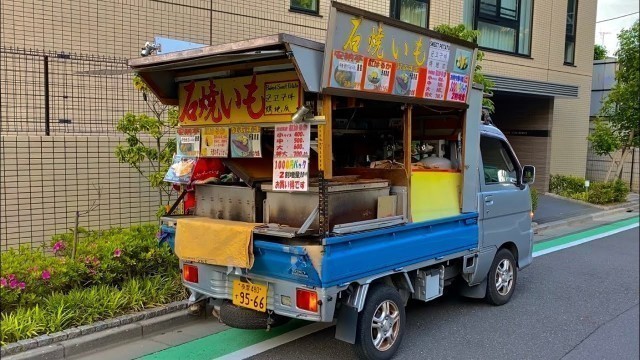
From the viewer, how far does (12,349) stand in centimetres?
410

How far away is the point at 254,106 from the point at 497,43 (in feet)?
37.6

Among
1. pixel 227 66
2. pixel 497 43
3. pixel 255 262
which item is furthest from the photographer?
pixel 497 43

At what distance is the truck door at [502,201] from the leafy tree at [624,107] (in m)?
10.6

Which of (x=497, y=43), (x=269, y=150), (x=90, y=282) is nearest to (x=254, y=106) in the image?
(x=269, y=150)

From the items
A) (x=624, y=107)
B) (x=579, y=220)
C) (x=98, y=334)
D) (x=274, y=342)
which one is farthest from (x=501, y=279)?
(x=624, y=107)

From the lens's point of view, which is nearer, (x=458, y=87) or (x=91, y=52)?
(x=458, y=87)

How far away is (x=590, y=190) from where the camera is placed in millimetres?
15078

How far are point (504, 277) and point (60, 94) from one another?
5701 mm

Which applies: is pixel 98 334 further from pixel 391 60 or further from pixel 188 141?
pixel 391 60

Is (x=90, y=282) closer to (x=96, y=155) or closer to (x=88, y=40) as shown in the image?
(x=96, y=155)

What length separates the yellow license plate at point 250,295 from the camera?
4.13 meters

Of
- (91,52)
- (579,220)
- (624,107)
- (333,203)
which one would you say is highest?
(624,107)

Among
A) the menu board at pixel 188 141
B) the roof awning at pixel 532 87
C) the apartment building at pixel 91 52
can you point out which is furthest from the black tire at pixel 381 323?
the roof awning at pixel 532 87

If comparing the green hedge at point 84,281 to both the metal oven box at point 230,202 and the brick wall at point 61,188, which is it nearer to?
the brick wall at point 61,188
